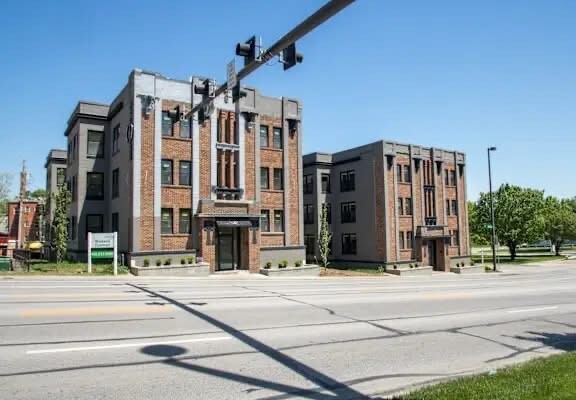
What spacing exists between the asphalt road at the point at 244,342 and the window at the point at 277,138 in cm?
1968

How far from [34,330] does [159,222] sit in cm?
2033

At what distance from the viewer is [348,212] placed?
46.4 meters

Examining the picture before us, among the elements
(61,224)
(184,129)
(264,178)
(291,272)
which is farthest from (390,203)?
(61,224)

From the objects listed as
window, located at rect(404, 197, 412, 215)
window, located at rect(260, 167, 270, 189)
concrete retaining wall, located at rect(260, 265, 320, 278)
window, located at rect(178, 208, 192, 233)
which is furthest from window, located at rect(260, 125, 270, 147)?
window, located at rect(404, 197, 412, 215)

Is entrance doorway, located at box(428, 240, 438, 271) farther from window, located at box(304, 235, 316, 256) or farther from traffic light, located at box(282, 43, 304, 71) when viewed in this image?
traffic light, located at box(282, 43, 304, 71)

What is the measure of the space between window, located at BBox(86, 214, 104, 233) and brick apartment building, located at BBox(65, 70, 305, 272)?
0.23ft

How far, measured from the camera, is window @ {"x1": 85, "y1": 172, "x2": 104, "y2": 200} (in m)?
35.8

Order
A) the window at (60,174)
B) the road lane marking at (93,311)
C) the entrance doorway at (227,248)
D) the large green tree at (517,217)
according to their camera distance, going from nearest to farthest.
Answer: the road lane marking at (93,311)
the entrance doorway at (227,248)
the window at (60,174)
the large green tree at (517,217)

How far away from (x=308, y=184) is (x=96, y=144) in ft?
68.6

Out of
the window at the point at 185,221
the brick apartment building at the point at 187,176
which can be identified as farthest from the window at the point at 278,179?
the window at the point at 185,221

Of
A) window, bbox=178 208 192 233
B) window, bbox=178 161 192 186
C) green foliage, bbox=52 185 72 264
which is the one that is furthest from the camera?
window, bbox=178 161 192 186

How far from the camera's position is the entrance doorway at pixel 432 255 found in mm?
45562

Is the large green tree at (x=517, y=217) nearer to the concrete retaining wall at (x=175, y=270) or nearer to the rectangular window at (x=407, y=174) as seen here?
the rectangular window at (x=407, y=174)

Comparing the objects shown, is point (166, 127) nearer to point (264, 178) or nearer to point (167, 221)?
point (167, 221)
